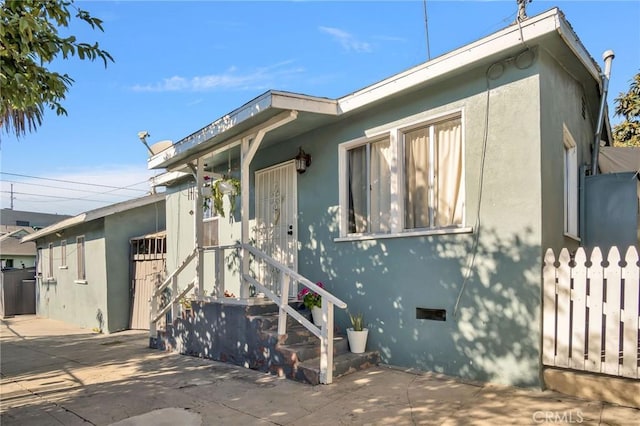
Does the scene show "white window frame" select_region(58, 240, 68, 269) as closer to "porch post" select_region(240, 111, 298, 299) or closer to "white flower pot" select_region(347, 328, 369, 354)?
"porch post" select_region(240, 111, 298, 299)

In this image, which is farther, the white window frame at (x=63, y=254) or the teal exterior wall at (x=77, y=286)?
the white window frame at (x=63, y=254)

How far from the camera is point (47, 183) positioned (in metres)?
37.1

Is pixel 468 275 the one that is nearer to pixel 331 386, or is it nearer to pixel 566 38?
pixel 331 386

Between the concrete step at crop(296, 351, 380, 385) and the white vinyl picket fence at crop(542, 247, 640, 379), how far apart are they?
6.94 feet

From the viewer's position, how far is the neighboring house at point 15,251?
23109mm

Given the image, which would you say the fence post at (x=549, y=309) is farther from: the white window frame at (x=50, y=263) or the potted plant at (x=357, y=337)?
the white window frame at (x=50, y=263)

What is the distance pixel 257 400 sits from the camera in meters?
4.63

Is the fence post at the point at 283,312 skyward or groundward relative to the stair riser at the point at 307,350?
skyward

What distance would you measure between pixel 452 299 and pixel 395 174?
179 centimetres

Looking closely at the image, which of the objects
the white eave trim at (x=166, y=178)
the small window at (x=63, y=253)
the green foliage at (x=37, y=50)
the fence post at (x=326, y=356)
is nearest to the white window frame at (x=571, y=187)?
the fence post at (x=326, y=356)

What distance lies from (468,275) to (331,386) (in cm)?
202

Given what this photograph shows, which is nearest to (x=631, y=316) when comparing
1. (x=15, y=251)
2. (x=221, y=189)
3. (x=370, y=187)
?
(x=370, y=187)

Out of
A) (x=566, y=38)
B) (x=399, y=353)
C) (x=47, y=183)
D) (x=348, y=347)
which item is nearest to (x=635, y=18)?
(x=566, y=38)

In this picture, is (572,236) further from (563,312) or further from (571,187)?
(563,312)
